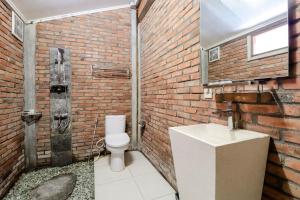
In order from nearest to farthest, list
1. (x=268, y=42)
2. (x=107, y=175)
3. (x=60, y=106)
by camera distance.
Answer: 1. (x=268, y=42)
2. (x=107, y=175)
3. (x=60, y=106)

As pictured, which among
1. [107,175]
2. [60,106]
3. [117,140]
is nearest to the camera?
[107,175]

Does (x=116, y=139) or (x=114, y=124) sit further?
(x=114, y=124)

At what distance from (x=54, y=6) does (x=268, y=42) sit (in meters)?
2.71

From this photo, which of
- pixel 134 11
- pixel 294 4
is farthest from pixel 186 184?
pixel 134 11

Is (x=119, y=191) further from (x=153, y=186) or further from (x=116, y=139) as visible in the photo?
(x=116, y=139)

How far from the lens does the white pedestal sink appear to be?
0.82 m

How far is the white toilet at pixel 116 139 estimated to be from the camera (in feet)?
7.69

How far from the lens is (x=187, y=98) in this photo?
66.7 inches

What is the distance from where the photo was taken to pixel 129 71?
123 inches

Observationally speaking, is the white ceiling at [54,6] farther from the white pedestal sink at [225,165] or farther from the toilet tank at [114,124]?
the white pedestal sink at [225,165]

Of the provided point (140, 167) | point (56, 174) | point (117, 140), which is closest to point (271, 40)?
point (117, 140)

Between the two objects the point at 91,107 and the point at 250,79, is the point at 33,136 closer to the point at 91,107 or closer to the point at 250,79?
the point at 91,107

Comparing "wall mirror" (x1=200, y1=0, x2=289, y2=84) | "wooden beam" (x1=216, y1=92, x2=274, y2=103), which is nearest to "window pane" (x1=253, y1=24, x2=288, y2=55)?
"wall mirror" (x1=200, y1=0, x2=289, y2=84)

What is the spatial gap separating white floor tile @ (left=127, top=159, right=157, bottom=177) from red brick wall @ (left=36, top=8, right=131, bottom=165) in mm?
723
